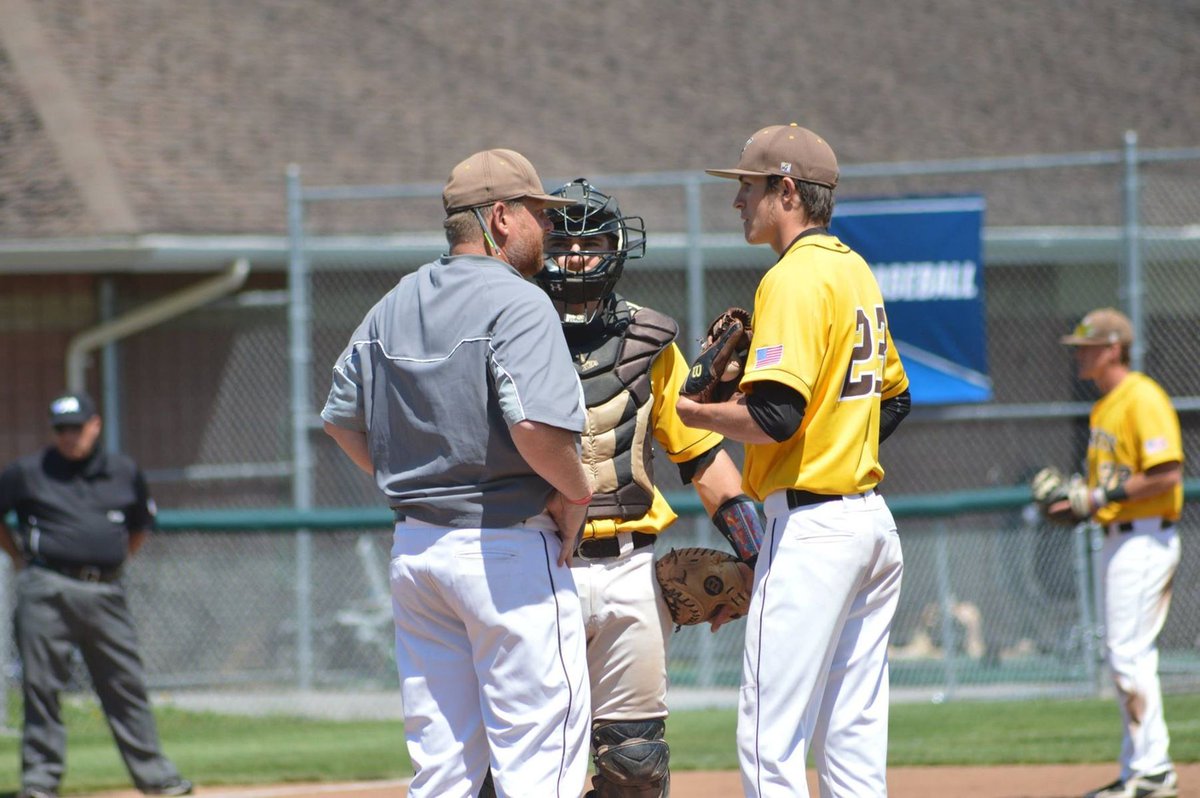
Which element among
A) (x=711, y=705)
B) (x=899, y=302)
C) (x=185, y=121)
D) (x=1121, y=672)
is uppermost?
(x=185, y=121)

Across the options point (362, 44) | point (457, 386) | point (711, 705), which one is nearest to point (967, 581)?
point (711, 705)

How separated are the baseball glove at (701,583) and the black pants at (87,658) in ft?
13.2

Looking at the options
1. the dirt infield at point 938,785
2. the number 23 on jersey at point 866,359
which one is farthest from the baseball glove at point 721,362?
the dirt infield at point 938,785

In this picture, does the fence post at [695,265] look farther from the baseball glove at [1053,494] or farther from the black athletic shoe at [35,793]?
the black athletic shoe at [35,793]

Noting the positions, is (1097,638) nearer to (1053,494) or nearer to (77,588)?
(1053,494)

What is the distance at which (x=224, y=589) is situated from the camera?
35.2 ft

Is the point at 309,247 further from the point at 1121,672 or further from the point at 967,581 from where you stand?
the point at 1121,672

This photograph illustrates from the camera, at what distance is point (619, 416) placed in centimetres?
492

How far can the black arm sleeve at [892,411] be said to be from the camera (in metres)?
5.07

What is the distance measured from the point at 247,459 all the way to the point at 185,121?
298 centimetres

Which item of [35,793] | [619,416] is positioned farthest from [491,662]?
[35,793]

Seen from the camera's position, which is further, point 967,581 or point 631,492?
point 967,581

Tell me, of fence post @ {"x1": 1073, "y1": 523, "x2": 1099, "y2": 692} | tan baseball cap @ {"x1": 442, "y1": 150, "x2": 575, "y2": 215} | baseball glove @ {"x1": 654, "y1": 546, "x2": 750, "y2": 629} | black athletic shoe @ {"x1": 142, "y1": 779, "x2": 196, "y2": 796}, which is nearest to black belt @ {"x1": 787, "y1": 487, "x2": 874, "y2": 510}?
baseball glove @ {"x1": 654, "y1": 546, "x2": 750, "y2": 629}

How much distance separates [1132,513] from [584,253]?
3513mm
